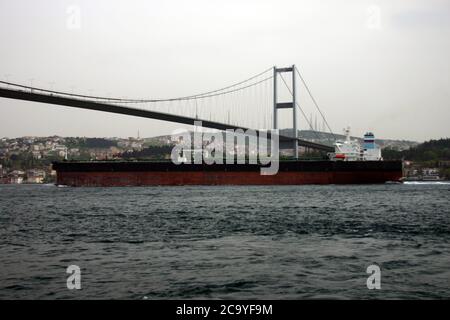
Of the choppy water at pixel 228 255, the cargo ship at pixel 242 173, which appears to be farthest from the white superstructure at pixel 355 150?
the choppy water at pixel 228 255

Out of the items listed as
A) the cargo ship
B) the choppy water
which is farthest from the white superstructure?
the choppy water

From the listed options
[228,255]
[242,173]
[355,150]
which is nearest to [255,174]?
[242,173]

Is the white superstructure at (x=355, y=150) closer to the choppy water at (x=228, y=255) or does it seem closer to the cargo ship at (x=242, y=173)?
the cargo ship at (x=242, y=173)

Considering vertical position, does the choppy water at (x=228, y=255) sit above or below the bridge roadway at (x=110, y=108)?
below

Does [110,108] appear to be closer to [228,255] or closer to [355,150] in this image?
[355,150]

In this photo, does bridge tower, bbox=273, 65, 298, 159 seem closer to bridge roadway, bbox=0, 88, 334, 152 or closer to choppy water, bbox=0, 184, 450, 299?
bridge roadway, bbox=0, 88, 334, 152
